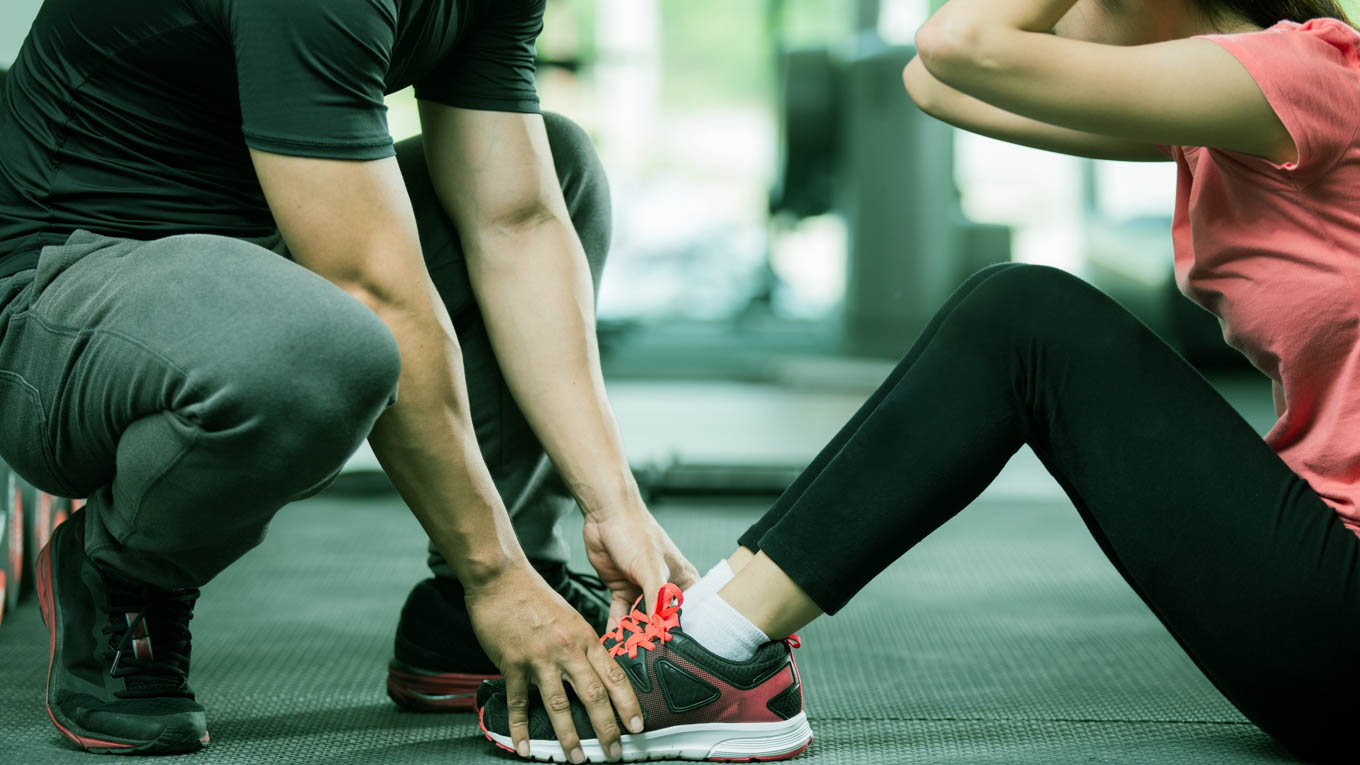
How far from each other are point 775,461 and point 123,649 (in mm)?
1956

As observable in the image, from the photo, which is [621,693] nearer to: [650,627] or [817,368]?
[650,627]

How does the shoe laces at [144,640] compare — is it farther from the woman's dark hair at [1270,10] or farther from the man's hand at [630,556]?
the woman's dark hair at [1270,10]

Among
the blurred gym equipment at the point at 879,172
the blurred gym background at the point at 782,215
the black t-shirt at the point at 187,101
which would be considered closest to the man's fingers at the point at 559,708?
the black t-shirt at the point at 187,101

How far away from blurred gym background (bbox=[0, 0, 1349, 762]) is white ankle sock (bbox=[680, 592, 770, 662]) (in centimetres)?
11

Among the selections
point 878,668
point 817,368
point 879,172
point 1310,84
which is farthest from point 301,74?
point 879,172

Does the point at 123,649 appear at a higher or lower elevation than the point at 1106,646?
higher

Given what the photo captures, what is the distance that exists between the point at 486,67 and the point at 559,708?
1.87ft

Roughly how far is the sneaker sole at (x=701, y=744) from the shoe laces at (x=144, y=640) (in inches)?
11.1

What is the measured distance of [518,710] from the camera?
38.4 inches

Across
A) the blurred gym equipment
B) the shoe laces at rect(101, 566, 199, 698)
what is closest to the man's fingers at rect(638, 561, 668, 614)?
the shoe laces at rect(101, 566, 199, 698)

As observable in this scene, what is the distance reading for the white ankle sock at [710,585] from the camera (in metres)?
0.96

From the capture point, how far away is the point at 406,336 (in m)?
0.96

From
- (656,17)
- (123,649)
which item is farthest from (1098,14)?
(656,17)

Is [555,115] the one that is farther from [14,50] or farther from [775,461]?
[775,461]
